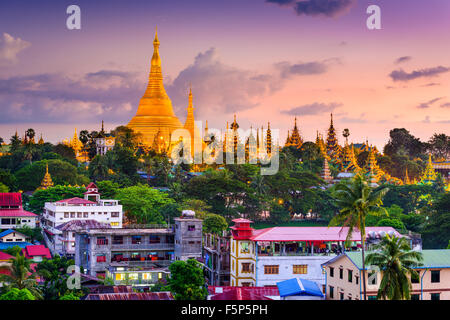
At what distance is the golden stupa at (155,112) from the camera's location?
10106cm

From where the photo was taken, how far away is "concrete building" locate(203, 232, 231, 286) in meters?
39.6

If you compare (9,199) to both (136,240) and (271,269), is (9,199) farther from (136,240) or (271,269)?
(271,269)

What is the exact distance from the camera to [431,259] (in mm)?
30812

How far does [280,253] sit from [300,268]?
1270 mm

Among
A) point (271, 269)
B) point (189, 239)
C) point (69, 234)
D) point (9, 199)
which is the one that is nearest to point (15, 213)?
point (9, 199)

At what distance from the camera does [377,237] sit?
36875 mm

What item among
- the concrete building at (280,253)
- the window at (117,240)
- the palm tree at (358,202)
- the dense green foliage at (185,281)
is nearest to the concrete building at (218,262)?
the concrete building at (280,253)

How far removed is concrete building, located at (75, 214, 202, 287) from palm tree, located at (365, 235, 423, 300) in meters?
18.6

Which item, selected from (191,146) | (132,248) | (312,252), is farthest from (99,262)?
(191,146)

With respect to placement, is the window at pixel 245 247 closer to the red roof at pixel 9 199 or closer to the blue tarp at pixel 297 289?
the blue tarp at pixel 297 289

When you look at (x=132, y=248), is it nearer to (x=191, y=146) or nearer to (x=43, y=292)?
(x=43, y=292)
